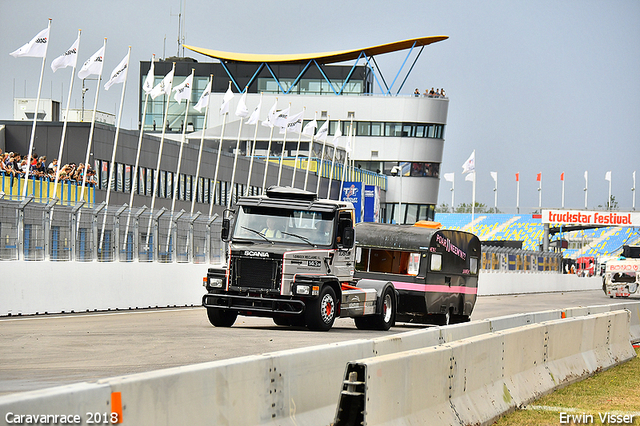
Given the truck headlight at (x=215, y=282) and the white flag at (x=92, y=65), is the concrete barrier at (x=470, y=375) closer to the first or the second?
the truck headlight at (x=215, y=282)

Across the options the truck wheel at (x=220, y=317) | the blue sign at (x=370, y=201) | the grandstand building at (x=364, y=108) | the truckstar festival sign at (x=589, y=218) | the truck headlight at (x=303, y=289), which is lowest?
the truck wheel at (x=220, y=317)

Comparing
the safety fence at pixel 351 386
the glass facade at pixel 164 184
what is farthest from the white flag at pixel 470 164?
the safety fence at pixel 351 386

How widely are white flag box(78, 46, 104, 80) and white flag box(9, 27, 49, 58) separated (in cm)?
279

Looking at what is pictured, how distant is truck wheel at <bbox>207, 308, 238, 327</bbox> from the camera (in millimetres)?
18953

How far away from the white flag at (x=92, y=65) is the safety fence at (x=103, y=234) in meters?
9.02

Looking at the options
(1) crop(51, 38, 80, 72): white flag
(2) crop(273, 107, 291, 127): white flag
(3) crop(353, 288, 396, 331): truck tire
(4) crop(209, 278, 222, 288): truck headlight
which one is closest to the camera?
(4) crop(209, 278, 222, 288): truck headlight

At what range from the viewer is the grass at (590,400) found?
9.45 m

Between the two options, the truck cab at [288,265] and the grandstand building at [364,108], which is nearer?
the truck cab at [288,265]

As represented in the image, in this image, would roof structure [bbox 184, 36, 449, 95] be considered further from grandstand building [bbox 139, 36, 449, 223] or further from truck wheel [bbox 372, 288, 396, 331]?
truck wheel [bbox 372, 288, 396, 331]

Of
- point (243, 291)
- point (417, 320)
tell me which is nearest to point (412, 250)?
point (417, 320)

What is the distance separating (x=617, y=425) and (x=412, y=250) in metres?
13.4

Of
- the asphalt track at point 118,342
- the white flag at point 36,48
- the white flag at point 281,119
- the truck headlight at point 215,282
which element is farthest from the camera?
the white flag at point 281,119

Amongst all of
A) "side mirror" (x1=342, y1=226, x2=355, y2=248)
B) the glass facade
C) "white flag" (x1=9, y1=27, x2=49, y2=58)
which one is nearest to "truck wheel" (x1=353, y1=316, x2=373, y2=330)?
"side mirror" (x1=342, y1=226, x2=355, y2=248)

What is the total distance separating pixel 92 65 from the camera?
3519 centimetres
